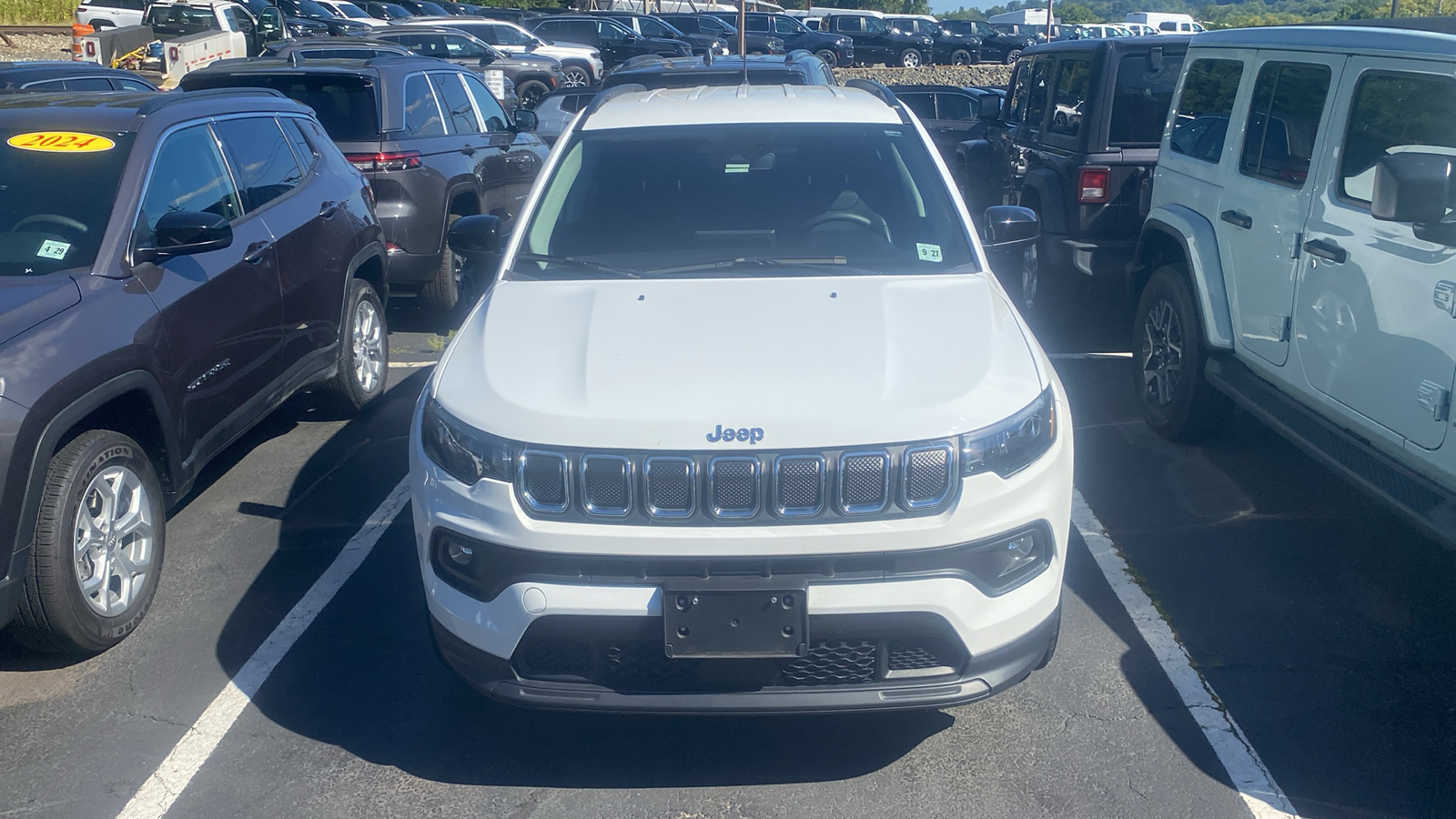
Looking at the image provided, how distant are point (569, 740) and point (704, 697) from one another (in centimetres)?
71

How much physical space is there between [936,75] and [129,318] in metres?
32.7

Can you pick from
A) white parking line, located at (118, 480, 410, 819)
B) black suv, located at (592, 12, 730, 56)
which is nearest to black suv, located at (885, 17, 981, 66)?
black suv, located at (592, 12, 730, 56)

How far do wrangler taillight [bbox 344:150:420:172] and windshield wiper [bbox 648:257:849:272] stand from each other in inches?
181

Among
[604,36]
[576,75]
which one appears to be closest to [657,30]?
[604,36]

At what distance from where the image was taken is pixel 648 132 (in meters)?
4.55

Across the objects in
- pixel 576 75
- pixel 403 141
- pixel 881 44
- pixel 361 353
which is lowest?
pixel 881 44

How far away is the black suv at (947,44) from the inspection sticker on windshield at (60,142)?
39282 millimetres

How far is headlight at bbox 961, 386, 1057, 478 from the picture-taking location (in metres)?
3.01

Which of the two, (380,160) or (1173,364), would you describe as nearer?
(1173,364)

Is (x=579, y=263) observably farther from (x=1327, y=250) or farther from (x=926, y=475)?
(x=1327, y=250)

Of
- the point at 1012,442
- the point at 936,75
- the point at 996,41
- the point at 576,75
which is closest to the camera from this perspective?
the point at 1012,442

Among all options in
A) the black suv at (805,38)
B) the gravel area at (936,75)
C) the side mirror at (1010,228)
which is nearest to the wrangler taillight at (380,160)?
the side mirror at (1010,228)

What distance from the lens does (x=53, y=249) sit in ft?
13.8

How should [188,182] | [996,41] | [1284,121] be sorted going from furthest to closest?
1. [996,41]
2. [1284,121]
3. [188,182]
